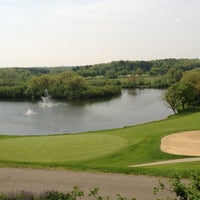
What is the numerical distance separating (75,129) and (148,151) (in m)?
32.8

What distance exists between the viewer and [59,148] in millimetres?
23484

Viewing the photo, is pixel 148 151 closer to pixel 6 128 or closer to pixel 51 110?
pixel 6 128

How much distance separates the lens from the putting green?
21391 millimetres

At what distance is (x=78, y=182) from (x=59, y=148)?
9.89 metres

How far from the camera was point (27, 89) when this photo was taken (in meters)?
117

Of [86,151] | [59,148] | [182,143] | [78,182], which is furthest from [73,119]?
[78,182]

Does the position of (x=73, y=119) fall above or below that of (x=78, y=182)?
below

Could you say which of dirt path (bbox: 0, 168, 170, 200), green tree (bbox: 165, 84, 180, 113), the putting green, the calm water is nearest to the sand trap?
the putting green

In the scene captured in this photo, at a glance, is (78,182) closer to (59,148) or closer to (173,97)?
(59,148)

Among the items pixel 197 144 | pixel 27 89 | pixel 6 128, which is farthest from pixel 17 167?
pixel 27 89

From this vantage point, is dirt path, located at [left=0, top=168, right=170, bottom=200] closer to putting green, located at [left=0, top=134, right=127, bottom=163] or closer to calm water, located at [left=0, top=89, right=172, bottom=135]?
putting green, located at [left=0, top=134, right=127, bottom=163]

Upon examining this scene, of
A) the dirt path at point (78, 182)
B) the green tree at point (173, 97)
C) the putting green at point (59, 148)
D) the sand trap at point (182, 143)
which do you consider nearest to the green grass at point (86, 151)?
the putting green at point (59, 148)

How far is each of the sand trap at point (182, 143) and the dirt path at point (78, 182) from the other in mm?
8799

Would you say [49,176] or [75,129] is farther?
[75,129]
